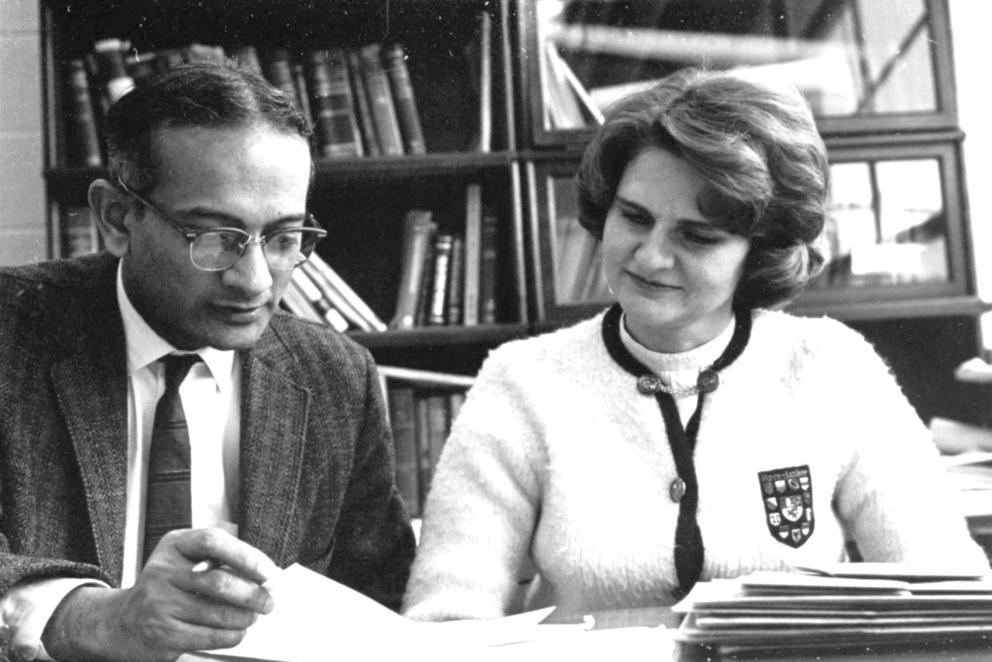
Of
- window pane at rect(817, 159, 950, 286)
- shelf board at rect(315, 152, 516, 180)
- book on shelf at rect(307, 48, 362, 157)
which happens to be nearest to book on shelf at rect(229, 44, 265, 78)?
book on shelf at rect(307, 48, 362, 157)

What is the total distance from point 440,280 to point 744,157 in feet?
3.07

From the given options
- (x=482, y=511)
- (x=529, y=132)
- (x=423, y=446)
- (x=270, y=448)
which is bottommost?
(x=423, y=446)

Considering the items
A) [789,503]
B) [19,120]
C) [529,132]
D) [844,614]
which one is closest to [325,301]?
[529,132]

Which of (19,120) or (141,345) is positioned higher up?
(19,120)

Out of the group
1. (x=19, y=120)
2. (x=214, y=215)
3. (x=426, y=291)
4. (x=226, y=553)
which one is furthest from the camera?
(x=19, y=120)

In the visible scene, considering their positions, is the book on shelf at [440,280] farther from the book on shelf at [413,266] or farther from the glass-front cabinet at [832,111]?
the glass-front cabinet at [832,111]

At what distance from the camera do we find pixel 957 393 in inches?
91.9

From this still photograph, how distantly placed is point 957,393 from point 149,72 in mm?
1753

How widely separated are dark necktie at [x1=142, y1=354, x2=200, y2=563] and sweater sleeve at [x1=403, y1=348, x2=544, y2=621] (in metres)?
0.30

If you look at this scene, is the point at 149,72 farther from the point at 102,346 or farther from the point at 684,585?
the point at 684,585

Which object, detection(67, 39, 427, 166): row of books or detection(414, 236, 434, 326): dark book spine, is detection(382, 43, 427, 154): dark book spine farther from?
detection(414, 236, 434, 326): dark book spine

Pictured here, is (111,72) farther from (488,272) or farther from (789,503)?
(789,503)

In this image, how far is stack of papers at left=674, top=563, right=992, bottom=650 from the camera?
885mm

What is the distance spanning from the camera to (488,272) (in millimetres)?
2223
